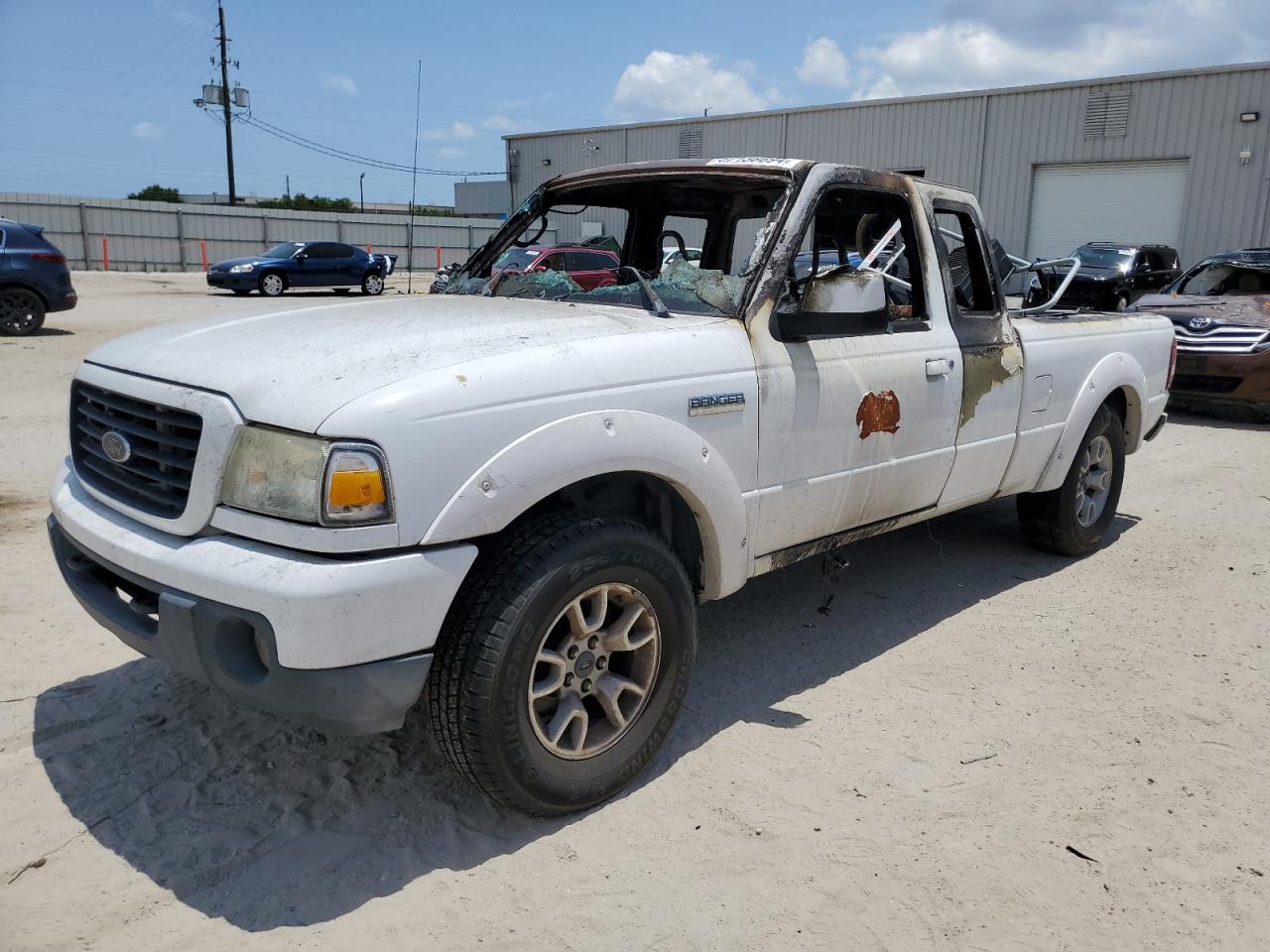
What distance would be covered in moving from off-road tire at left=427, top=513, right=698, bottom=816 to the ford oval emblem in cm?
105

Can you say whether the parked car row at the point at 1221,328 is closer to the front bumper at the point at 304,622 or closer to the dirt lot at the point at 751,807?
the dirt lot at the point at 751,807

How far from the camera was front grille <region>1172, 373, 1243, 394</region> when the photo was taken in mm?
9727

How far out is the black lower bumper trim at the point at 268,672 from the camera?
7.76 feet

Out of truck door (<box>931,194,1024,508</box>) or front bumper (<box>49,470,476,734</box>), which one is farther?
truck door (<box>931,194,1024,508</box>)

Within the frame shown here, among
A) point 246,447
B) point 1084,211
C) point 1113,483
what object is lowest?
point 1113,483

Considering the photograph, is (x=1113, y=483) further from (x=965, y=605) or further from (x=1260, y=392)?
(x=1260, y=392)

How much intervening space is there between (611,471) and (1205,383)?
9.14m

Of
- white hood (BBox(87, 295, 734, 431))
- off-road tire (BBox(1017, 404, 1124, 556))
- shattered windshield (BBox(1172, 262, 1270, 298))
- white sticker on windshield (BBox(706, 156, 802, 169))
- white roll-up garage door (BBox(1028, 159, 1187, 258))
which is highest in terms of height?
white roll-up garage door (BBox(1028, 159, 1187, 258))

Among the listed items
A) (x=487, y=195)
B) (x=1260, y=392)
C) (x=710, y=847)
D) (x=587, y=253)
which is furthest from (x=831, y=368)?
(x=487, y=195)

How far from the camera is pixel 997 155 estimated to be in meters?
28.9

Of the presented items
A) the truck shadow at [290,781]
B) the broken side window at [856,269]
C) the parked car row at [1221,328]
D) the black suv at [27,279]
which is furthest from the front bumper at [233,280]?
the truck shadow at [290,781]

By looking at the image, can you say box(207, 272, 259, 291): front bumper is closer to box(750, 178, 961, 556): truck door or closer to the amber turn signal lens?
box(750, 178, 961, 556): truck door

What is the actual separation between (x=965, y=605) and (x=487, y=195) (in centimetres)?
4977

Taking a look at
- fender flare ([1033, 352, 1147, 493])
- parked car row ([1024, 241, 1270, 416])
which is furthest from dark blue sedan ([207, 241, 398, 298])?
fender flare ([1033, 352, 1147, 493])
